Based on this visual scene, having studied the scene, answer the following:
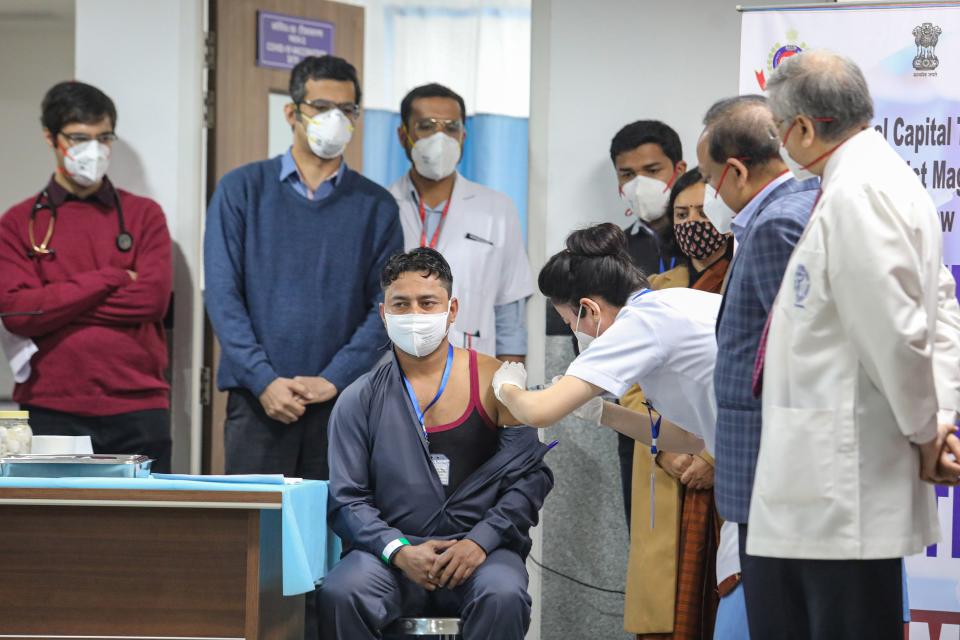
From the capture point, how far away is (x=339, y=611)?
110 inches

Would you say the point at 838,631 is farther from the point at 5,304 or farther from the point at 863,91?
the point at 5,304

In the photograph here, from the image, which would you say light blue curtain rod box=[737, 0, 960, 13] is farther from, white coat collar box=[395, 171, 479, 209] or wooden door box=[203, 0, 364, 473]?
wooden door box=[203, 0, 364, 473]

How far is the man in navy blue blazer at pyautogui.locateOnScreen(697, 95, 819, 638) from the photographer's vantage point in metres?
2.13

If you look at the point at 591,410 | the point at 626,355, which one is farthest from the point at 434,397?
the point at 626,355

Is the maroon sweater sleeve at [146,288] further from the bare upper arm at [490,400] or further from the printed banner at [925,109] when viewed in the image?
the printed banner at [925,109]

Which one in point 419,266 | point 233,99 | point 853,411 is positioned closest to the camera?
point 853,411

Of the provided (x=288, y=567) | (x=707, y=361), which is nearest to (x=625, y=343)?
(x=707, y=361)

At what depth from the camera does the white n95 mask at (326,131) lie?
12.9 ft

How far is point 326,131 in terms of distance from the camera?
3.95 meters

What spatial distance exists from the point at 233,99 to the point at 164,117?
317mm

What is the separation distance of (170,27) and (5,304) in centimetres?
136

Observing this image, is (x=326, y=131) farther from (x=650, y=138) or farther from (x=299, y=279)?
(x=650, y=138)

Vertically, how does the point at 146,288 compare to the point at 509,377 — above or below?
above

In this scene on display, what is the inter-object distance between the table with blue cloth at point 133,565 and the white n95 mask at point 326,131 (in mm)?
1691
